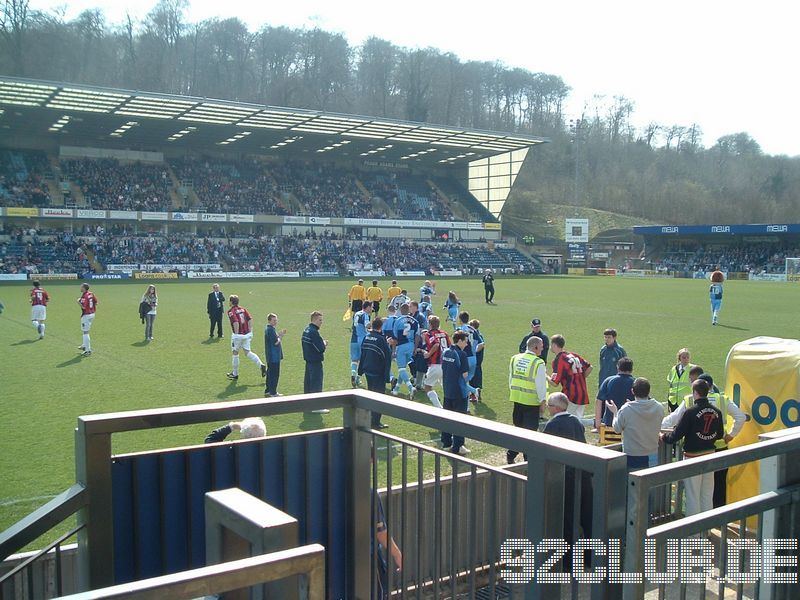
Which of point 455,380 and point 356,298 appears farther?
point 356,298

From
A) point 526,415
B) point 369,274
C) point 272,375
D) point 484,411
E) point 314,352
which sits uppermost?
point 314,352

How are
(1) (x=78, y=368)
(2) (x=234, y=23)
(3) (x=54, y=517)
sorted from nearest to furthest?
(3) (x=54, y=517) < (1) (x=78, y=368) < (2) (x=234, y=23)

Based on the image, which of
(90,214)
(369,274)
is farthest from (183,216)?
(369,274)

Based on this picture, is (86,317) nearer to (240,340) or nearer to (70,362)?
(70,362)

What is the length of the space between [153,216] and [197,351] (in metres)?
39.4

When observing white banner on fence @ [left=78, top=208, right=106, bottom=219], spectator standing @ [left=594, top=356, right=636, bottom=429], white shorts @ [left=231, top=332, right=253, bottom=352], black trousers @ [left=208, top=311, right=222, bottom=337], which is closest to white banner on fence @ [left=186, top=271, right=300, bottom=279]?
white banner on fence @ [left=78, top=208, right=106, bottom=219]

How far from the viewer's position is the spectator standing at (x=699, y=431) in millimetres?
6496

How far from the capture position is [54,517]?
259 centimetres

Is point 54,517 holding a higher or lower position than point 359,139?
lower

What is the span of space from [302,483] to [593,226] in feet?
284

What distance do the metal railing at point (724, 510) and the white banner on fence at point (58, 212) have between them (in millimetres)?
54301

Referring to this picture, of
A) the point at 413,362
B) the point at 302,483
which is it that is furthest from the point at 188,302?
the point at 302,483

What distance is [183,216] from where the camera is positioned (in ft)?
180

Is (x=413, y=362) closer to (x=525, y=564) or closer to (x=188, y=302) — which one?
(x=525, y=564)
